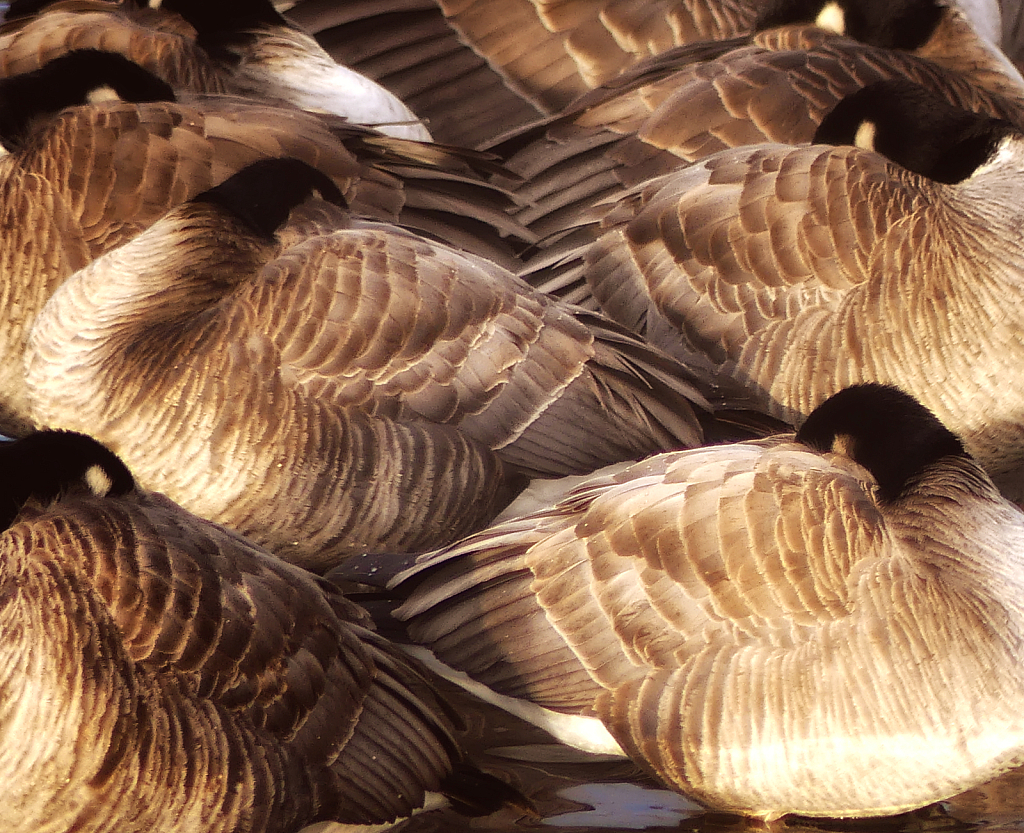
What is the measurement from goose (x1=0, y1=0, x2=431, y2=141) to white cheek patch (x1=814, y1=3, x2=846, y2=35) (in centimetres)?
223

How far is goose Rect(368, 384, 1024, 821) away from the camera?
4.61m

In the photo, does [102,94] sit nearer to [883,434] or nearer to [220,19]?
[220,19]

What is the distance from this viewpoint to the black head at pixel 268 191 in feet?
19.9

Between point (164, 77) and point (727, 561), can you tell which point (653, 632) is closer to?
point (727, 561)

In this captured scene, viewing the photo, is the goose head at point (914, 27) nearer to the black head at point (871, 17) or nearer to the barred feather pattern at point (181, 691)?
the black head at point (871, 17)

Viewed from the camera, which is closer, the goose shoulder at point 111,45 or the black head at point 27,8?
the goose shoulder at point 111,45

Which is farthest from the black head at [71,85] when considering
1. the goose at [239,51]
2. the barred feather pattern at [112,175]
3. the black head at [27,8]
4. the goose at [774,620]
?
the goose at [774,620]

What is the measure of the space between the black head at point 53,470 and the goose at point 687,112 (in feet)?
10.8

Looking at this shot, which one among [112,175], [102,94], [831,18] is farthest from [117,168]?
[831,18]

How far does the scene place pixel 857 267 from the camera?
6.57m

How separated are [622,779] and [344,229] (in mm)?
2416

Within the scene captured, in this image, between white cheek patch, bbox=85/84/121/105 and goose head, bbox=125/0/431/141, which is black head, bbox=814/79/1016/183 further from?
white cheek patch, bbox=85/84/121/105

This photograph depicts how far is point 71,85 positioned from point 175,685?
383 centimetres

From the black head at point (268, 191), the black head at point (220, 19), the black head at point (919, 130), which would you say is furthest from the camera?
the black head at point (220, 19)
